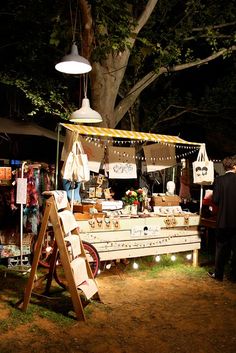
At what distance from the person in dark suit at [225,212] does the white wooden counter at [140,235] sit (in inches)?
41.6

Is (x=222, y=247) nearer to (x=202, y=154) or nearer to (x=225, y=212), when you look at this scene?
(x=225, y=212)

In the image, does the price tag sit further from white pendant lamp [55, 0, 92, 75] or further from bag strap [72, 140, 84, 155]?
white pendant lamp [55, 0, 92, 75]

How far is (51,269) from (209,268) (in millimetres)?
3945

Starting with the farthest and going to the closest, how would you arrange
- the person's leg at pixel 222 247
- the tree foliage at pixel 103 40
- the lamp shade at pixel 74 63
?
the tree foliage at pixel 103 40
the person's leg at pixel 222 247
the lamp shade at pixel 74 63

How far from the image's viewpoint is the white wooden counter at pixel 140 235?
7.11 m

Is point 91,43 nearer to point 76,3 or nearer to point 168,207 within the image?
point 76,3

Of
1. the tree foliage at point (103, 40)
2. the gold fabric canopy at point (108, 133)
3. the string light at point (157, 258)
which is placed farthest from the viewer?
the tree foliage at point (103, 40)

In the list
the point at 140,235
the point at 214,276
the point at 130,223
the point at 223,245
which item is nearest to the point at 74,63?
the point at 130,223

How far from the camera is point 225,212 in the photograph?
7.26 meters

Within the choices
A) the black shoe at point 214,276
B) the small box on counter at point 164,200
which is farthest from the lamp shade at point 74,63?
the black shoe at point 214,276

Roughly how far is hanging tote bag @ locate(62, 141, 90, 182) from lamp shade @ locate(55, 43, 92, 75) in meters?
1.33

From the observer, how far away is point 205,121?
685 inches

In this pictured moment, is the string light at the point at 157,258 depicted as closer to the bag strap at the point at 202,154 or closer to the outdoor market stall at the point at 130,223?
the outdoor market stall at the point at 130,223

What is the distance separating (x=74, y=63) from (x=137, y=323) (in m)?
4.27
